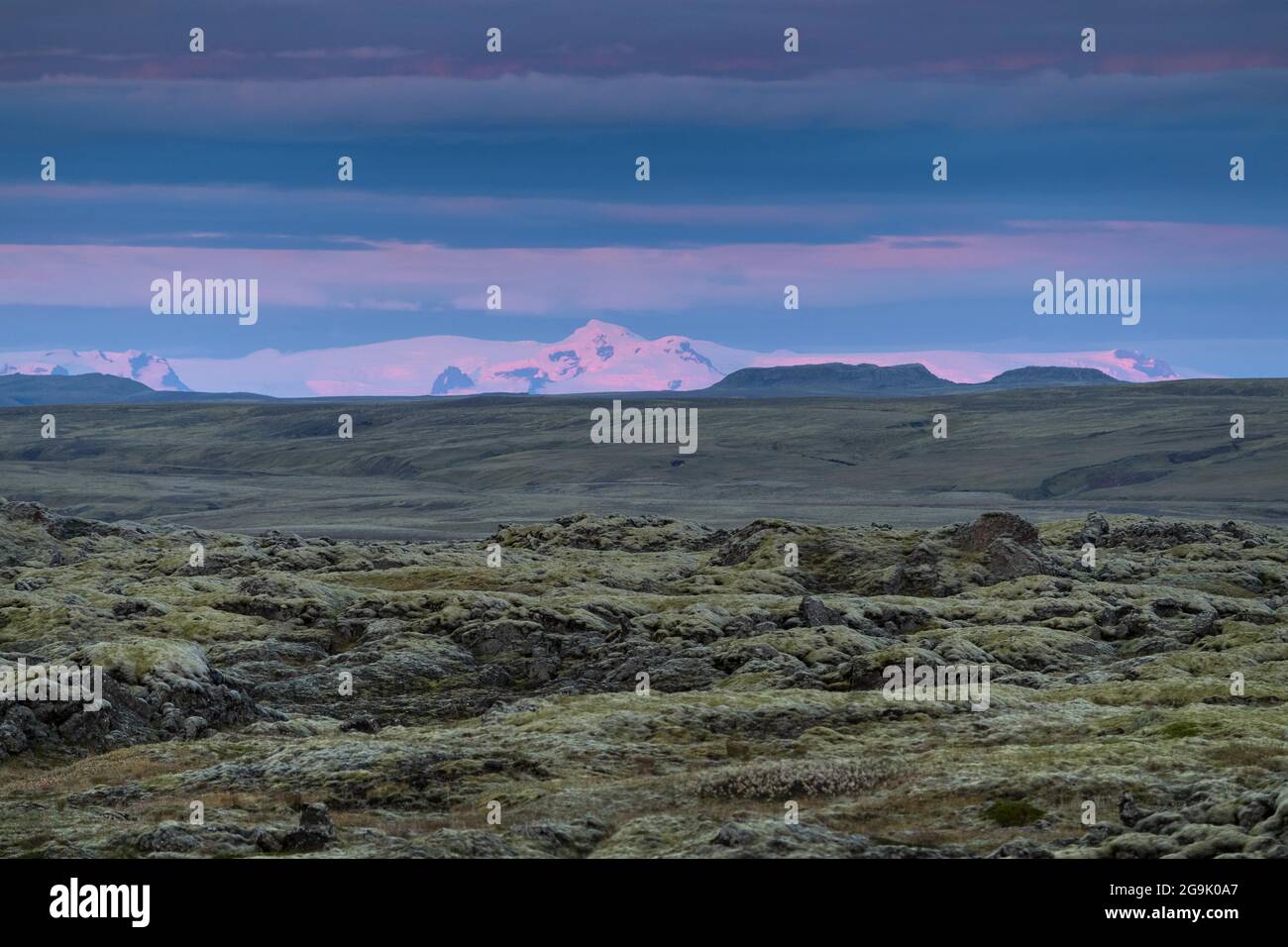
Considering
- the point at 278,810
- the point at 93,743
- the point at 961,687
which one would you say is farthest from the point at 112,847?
the point at 961,687

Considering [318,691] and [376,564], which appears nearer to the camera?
[318,691]

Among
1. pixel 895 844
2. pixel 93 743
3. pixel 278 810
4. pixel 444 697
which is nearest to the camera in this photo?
pixel 895 844

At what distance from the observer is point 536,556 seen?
13212cm

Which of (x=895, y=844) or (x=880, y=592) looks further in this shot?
(x=880, y=592)

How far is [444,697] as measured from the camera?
7781cm

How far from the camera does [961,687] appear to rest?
71.4 m

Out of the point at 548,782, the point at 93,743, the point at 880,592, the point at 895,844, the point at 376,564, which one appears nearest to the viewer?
the point at 895,844

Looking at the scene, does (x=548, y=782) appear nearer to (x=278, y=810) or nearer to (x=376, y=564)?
(x=278, y=810)
